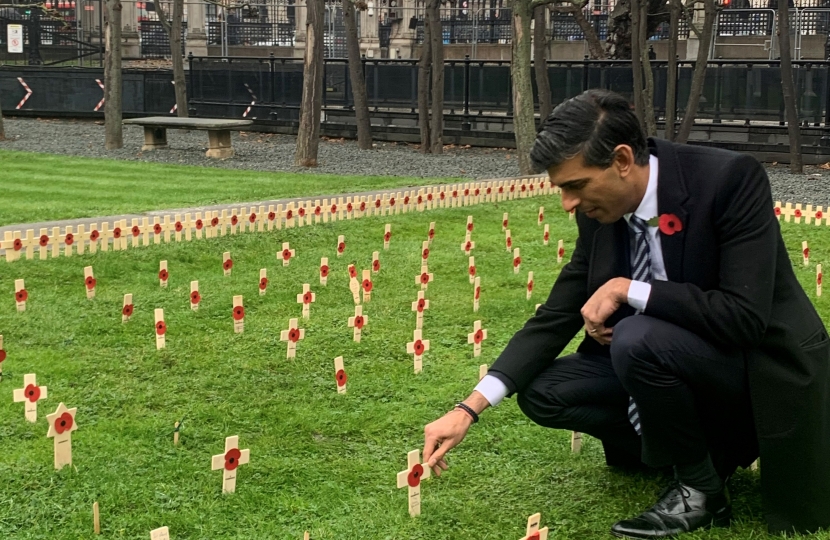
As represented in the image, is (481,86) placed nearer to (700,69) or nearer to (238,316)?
(700,69)

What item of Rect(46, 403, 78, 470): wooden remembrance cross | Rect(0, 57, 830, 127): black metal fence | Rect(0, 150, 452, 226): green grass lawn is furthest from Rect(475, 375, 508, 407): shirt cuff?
Rect(0, 57, 830, 127): black metal fence

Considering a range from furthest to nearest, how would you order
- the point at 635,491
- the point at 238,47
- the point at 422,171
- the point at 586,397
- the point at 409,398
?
the point at 238,47, the point at 422,171, the point at 409,398, the point at 635,491, the point at 586,397

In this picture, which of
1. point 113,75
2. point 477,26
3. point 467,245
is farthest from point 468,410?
point 477,26

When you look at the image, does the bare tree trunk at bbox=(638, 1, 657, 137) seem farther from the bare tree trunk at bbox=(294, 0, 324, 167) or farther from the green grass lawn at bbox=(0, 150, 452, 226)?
the bare tree trunk at bbox=(294, 0, 324, 167)

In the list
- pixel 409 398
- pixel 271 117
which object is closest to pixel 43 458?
pixel 409 398

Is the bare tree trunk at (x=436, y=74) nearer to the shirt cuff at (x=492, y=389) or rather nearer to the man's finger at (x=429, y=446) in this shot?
the shirt cuff at (x=492, y=389)

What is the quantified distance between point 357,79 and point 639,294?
19913 millimetres

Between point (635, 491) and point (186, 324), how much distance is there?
371 centimetres

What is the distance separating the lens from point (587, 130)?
11.6ft

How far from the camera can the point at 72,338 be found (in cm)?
695

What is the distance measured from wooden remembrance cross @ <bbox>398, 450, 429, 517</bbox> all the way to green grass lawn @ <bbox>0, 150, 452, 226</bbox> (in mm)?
8264

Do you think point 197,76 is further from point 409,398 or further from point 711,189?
point 711,189

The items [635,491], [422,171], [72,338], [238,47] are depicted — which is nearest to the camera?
[635,491]

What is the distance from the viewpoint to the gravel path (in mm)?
18344
